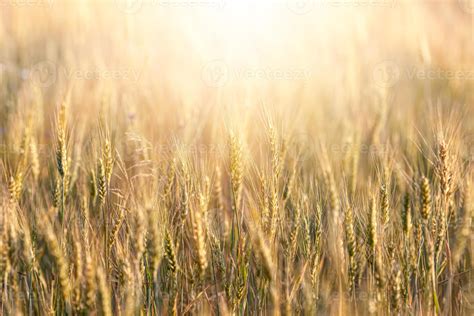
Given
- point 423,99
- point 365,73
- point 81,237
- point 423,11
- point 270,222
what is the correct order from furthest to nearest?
point 423,11, point 365,73, point 423,99, point 81,237, point 270,222

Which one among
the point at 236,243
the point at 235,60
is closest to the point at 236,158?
the point at 236,243

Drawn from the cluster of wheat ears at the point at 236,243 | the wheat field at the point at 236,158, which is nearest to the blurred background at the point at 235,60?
the wheat field at the point at 236,158

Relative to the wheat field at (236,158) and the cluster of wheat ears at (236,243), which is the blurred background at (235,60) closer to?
the wheat field at (236,158)

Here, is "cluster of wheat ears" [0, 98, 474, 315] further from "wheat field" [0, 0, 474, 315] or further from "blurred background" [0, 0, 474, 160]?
"blurred background" [0, 0, 474, 160]

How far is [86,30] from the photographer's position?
16.9ft

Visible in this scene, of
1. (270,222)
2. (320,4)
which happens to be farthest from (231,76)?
(320,4)

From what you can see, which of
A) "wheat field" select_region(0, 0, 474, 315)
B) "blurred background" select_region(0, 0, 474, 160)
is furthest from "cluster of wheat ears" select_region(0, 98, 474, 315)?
"blurred background" select_region(0, 0, 474, 160)

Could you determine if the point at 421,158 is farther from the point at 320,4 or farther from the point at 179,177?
the point at 320,4

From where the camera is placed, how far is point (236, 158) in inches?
80.0

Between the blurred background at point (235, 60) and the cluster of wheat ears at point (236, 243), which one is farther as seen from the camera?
Answer: the blurred background at point (235, 60)

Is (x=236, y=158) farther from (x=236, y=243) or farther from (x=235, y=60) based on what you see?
(x=235, y=60)

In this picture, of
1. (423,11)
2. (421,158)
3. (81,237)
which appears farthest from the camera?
(423,11)

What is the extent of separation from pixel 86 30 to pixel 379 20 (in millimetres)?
3259

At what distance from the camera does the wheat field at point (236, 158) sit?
6.31 ft
